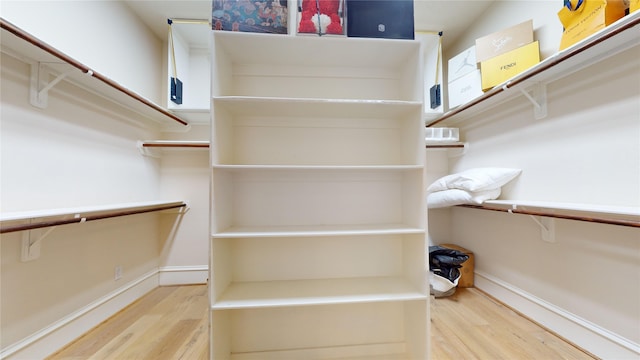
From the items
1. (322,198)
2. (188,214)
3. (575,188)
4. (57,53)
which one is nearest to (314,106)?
(322,198)

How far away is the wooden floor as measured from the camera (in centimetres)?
146

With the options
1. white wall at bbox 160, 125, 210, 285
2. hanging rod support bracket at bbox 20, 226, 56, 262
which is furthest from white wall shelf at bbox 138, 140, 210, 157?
hanging rod support bracket at bbox 20, 226, 56, 262

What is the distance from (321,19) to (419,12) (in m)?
1.45

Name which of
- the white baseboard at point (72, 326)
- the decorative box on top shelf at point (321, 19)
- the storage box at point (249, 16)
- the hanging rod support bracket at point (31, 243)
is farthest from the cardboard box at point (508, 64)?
the white baseboard at point (72, 326)

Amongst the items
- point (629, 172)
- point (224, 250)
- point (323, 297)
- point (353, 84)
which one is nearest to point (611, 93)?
point (629, 172)

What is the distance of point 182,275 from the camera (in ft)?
8.32

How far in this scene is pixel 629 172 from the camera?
48.8 inches

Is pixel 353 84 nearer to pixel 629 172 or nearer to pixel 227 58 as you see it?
pixel 227 58

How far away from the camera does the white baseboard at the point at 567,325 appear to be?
1.29 m

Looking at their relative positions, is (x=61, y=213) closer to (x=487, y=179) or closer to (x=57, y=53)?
(x=57, y=53)

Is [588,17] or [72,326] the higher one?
[588,17]

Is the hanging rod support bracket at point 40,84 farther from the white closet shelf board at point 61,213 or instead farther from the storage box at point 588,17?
the storage box at point 588,17

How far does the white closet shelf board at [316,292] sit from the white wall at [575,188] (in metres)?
1.01

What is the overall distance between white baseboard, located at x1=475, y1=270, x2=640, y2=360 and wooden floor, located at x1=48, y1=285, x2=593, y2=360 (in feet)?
0.19
